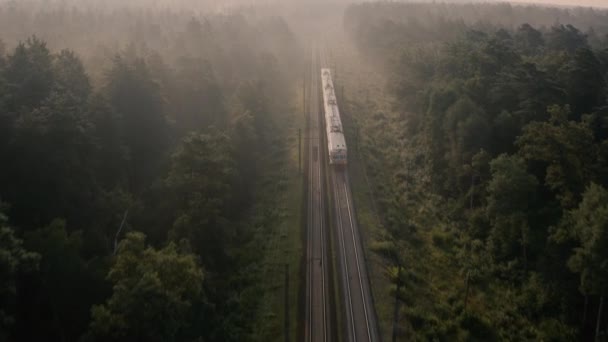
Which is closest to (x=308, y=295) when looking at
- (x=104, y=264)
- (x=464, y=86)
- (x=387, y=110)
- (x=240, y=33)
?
(x=104, y=264)

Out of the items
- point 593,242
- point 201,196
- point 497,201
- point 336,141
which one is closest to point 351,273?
point 201,196

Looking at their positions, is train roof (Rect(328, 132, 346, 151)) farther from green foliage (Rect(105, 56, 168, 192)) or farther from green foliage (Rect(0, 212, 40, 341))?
green foliage (Rect(0, 212, 40, 341))

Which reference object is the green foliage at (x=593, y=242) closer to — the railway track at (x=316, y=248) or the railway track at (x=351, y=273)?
the railway track at (x=351, y=273)

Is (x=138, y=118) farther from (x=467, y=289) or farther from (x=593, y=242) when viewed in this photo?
(x=593, y=242)

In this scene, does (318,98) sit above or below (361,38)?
below

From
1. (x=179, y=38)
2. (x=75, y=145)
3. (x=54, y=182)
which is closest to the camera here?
(x=54, y=182)

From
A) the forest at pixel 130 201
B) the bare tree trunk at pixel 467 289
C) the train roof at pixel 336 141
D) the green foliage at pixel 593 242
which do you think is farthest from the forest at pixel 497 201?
the forest at pixel 130 201

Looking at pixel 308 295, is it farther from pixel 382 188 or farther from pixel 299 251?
pixel 382 188
